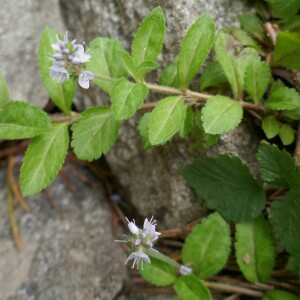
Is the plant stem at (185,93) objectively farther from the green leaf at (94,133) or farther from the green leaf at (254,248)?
the green leaf at (254,248)

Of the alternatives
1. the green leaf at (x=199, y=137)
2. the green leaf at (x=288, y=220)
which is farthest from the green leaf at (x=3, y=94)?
the green leaf at (x=288, y=220)

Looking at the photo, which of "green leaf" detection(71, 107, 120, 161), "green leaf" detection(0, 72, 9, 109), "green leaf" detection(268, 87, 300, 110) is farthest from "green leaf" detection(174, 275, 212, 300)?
"green leaf" detection(0, 72, 9, 109)

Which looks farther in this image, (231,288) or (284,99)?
(231,288)

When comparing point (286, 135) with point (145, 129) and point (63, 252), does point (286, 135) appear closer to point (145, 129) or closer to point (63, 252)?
point (145, 129)

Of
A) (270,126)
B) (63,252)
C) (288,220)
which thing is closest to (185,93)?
(270,126)

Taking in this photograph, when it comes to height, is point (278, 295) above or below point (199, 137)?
below
